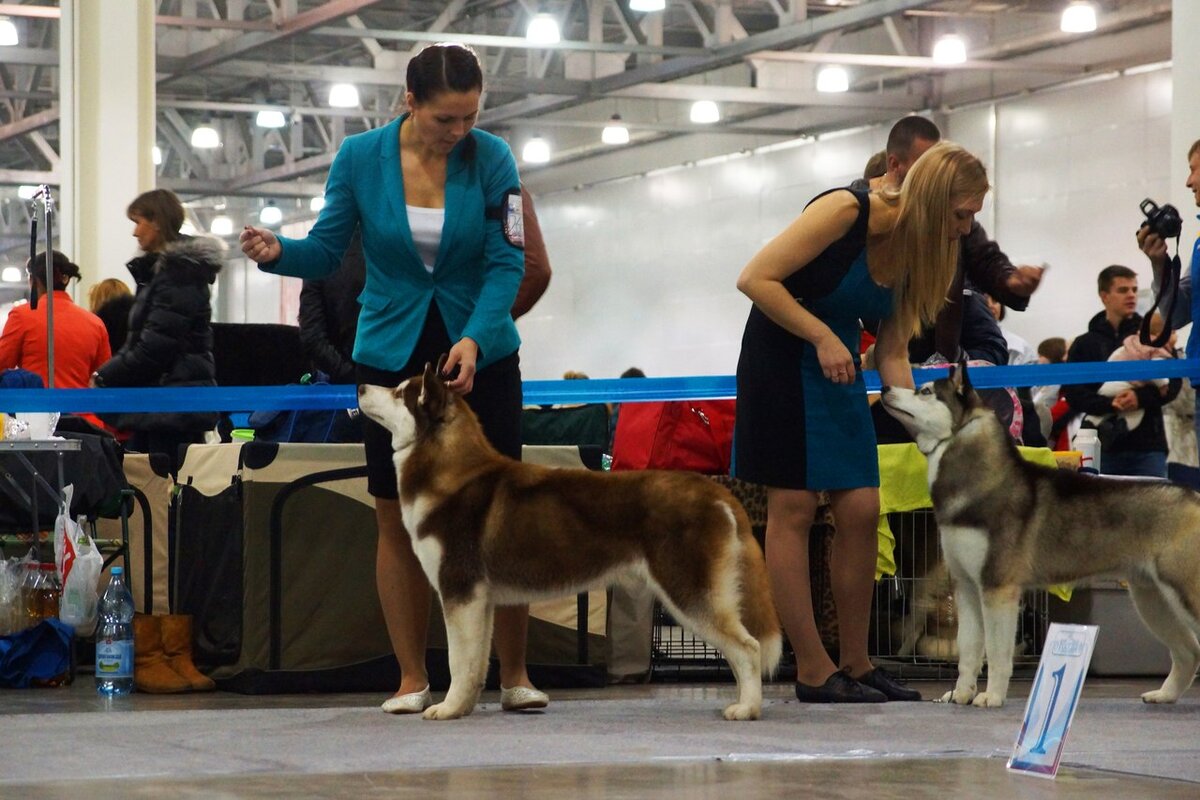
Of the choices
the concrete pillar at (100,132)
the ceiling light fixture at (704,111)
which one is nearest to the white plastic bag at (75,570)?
the concrete pillar at (100,132)

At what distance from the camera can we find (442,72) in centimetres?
384

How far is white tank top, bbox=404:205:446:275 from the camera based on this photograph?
397 cm

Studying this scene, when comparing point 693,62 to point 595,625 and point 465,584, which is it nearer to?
point 595,625

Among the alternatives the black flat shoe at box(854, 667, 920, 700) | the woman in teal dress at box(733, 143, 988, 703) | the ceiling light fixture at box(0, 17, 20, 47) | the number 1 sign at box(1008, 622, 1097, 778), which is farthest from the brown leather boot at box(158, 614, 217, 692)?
the ceiling light fixture at box(0, 17, 20, 47)

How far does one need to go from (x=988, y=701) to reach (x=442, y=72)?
2168mm

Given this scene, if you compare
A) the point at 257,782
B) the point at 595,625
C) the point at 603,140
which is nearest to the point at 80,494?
the point at 595,625

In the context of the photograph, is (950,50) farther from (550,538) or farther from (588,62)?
(550,538)

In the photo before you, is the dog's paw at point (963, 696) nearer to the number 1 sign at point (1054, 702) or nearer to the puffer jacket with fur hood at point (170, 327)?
the number 1 sign at point (1054, 702)

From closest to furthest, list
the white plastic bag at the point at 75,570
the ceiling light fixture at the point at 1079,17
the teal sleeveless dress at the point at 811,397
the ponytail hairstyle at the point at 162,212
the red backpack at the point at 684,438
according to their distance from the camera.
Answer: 1. the teal sleeveless dress at the point at 811,397
2. the white plastic bag at the point at 75,570
3. the red backpack at the point at 684,438
4. the ponytail hairstyle at the point at 162,212
5. the ceiling light fixture at the point at 1079,17

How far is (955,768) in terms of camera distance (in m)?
3.10

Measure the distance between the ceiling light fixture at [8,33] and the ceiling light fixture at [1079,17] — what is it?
360 inches

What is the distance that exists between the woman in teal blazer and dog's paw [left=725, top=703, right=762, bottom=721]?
0.52 metres

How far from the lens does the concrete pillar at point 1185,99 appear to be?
9.47m

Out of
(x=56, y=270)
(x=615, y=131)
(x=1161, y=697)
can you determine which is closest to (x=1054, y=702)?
(x=1161, y=697)
